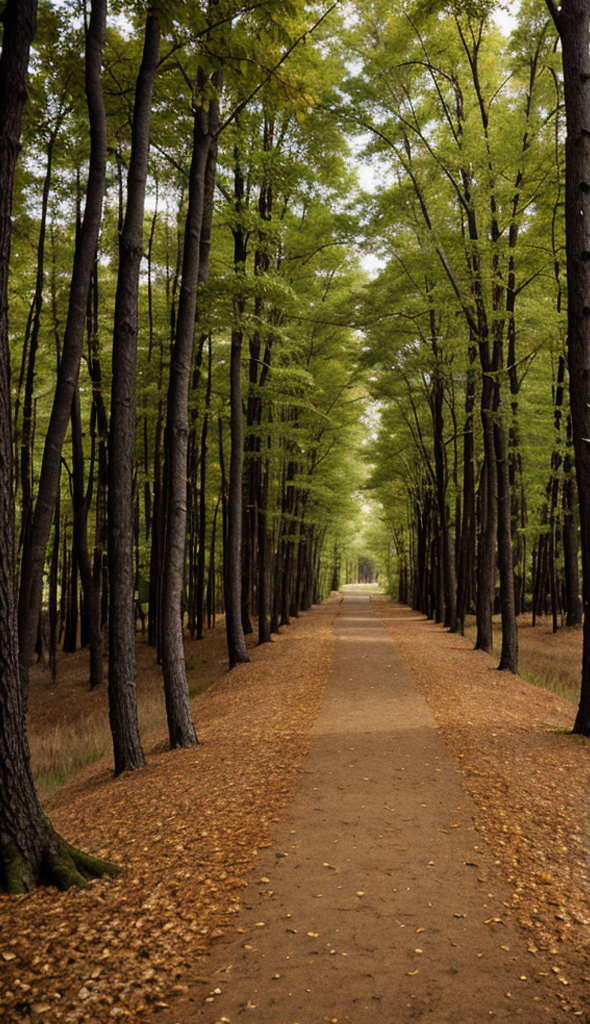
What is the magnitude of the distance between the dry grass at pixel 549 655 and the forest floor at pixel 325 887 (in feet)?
20.2

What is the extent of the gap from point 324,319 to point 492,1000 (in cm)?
1647

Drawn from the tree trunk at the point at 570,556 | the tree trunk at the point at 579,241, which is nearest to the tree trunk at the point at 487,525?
the tree trunk at the point at 579,241

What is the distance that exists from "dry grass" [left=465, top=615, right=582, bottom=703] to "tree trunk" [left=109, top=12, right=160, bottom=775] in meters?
8.96

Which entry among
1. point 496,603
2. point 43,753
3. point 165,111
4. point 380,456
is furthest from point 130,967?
point 496,603

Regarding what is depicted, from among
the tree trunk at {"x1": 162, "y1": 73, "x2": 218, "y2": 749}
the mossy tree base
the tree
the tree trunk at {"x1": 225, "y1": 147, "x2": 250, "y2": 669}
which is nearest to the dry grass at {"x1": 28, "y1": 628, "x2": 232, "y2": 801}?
the tree trunk at {"x1": 225, "y1": 147, "x2": 250, "y2": 669}

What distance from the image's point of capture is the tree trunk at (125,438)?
7.50 m

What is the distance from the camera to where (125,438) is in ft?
24.7

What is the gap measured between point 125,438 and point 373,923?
554 centimetres

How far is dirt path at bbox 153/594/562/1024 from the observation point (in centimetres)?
303

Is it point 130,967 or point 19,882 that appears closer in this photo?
point 130,967

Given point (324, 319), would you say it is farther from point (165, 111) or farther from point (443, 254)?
point (165, 111)

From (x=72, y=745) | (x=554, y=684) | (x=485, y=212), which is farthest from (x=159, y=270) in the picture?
(x=554, y=684)

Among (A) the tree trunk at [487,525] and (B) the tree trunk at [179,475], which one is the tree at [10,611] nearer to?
(B) the tree trunk at [179,475]

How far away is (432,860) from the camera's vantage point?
4.51m
